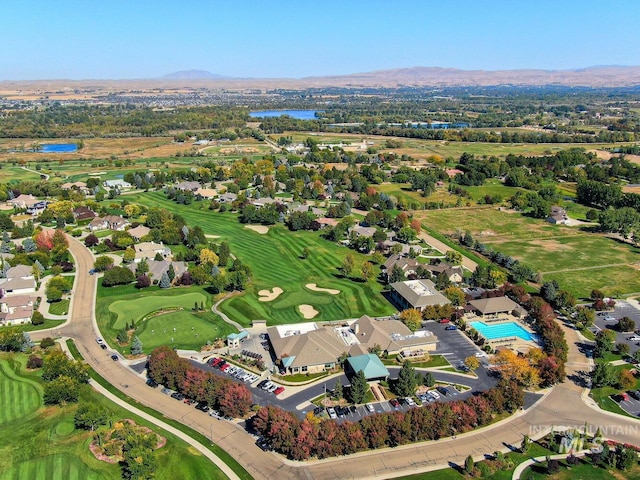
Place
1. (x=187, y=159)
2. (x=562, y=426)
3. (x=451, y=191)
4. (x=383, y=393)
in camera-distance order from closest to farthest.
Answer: (x=562, y=426)
(x=383, y=393)
(x=451, y=191)
(x=187, y=159)

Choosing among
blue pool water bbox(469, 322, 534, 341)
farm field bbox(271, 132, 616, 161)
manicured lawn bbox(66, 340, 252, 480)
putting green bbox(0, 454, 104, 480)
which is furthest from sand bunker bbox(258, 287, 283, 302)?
farm field bbox(271, 132, 616, 161)

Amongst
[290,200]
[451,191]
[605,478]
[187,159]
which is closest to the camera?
[605,478]

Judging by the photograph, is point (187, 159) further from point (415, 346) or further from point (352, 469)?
point (352, 469)

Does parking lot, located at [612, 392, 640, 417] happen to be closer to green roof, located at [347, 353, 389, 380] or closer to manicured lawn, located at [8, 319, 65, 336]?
green roof, located at [347, 353, 389, 380]

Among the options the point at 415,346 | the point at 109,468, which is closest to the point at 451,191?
the point at 415,346

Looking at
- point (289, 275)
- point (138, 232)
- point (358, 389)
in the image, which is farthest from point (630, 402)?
point (138, 232)

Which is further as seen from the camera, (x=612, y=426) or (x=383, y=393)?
(x=383, y=393)
